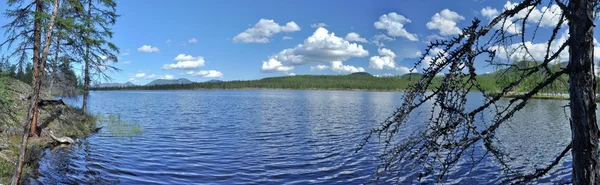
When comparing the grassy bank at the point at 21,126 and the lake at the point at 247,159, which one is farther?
the lake at the point at 247,159

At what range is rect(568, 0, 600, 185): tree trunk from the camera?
10.1 feet

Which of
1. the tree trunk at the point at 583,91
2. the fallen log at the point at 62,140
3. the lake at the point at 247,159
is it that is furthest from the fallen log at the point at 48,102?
the tree trunk at the point at 583,91

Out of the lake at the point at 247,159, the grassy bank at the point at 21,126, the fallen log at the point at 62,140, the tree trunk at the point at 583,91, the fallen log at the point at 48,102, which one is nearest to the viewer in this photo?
the tree trunk at the point at 583,91

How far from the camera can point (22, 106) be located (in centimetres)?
2080

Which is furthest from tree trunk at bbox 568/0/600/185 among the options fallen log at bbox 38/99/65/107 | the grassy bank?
fallen log at bbox 38/99/65/107

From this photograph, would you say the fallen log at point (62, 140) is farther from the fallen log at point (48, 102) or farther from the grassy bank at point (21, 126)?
the fallen log at point (48, 102)

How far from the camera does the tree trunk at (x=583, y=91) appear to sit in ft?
10.1

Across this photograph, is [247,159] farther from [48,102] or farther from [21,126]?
[48,102]

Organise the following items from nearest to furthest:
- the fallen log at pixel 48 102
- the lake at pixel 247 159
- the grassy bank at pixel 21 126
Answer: the grassy bank at pixel 21 126 < the lake at pixel 247 159 < the fallen log at pixel 48 102

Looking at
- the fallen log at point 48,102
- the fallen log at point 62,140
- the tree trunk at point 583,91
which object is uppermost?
the tree trunk at point 583,91

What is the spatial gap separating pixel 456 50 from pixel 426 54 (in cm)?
27

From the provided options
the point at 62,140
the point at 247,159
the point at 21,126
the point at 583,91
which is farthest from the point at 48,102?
the point at 583,91

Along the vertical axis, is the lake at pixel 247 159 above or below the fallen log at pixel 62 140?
below

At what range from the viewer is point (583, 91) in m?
3.14
